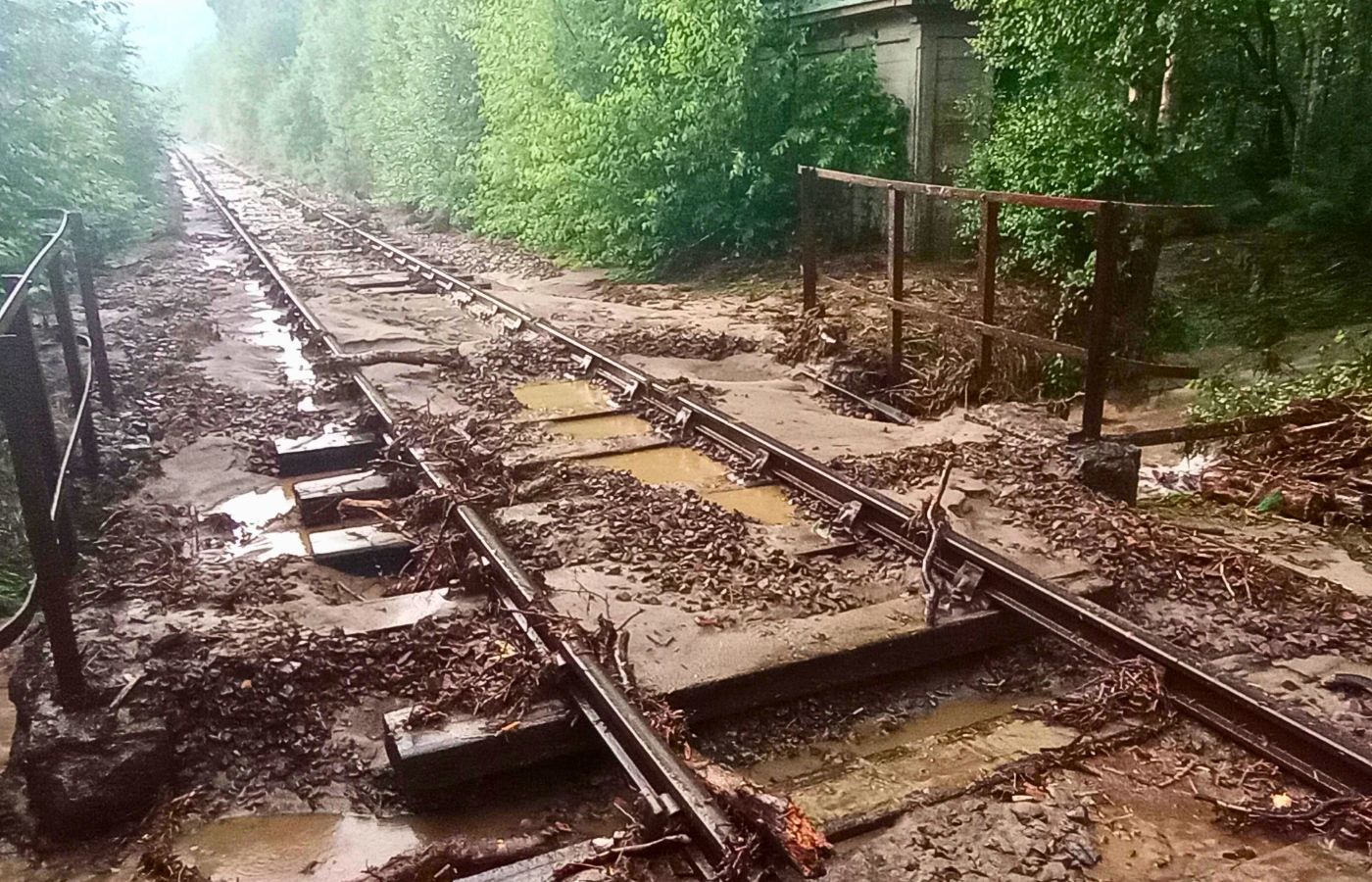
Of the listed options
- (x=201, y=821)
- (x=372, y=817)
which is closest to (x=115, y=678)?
(x=201, y=821)

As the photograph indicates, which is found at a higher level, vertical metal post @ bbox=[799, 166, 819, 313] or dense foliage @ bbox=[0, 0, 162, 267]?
dense foliage @ bbox=[0, 0, 162, 267]

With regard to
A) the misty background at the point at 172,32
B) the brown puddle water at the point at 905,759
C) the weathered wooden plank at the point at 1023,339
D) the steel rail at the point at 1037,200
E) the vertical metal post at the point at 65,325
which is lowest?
the brown puddle water at the point at 905,759

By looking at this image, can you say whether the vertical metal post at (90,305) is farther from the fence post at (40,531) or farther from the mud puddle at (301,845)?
the mud puddle at (301,845)

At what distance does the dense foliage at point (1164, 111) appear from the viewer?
10.0 m

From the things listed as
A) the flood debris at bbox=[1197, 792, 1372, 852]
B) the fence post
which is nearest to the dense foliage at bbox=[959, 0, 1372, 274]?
the flood debris at bbox=[1197, 792, 1372, 852]

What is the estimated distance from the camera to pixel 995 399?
28.9ft

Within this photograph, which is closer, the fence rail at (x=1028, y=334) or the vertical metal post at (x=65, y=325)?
the fence rail at (x=1028, y=334)

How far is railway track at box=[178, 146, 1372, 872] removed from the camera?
127 inches

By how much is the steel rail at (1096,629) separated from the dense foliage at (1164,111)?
531 centimetres

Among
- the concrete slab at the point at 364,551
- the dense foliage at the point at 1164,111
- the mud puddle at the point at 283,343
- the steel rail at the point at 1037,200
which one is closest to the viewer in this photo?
the concrete slab at the point at 364,551

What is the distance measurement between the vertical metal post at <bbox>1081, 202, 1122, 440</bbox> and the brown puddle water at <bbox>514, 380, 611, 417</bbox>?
11.1ft

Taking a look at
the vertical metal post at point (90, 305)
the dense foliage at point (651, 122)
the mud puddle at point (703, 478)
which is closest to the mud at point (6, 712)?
the vertical metal post at point (90, 305)

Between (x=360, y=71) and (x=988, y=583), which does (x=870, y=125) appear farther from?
(x=360, y=71)

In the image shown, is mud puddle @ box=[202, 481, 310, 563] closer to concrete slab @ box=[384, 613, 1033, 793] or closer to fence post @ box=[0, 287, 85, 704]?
fence post @ box=[0, 287, 85, 704]
